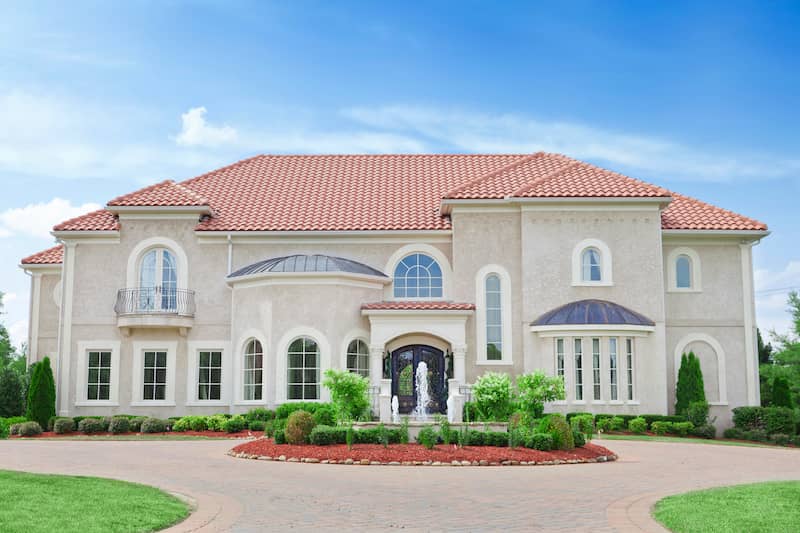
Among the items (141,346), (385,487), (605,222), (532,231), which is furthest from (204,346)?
(385,487)

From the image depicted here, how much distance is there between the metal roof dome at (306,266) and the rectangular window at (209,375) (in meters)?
2.92

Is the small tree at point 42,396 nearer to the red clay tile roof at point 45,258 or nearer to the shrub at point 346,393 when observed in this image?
the red clay tile roof at point 45,258

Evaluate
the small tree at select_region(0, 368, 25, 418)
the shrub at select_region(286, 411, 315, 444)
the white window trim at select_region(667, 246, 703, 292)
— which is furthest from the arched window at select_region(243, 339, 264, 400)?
the white window trim at select_region(667, 246, 703, 292)

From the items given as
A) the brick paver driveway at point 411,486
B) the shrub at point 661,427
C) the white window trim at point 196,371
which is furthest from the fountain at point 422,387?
the brick paver driveway at point 411,486

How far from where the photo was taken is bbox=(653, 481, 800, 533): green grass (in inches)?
411

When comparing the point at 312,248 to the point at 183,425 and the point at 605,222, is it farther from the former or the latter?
the point at 605,222

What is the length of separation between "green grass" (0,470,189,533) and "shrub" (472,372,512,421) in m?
10.8

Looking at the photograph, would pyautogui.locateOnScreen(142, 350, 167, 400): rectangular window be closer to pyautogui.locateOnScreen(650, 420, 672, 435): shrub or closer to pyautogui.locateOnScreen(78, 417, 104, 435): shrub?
pyautogui.locateOnScreen(78, 417, 104, 435): shrub

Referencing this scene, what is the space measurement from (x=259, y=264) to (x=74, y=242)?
22.2 ft

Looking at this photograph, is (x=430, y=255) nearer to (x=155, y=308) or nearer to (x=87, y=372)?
(x=155, y=308)

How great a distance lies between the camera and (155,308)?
29.8m

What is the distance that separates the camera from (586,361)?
27828 mm

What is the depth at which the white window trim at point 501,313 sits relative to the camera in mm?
28953

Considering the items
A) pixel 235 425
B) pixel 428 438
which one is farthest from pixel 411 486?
pixel 235 425
